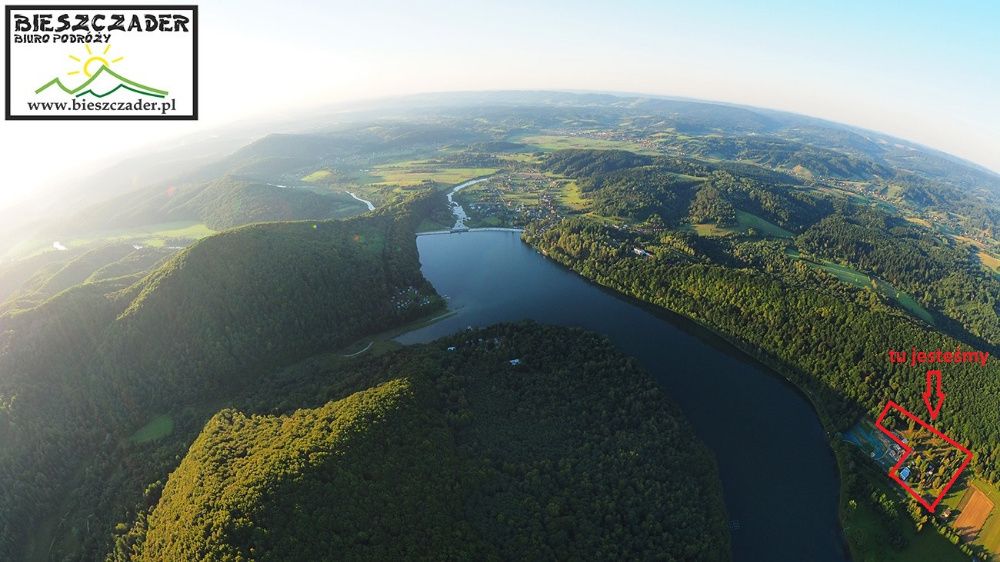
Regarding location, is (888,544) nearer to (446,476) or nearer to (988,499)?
(988,499)

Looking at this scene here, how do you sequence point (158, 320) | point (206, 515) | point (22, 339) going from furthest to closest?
point (158, 320) → point (22, 339) → point (206, 515)

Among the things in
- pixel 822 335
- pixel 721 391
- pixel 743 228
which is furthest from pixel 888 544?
pixel 743 228

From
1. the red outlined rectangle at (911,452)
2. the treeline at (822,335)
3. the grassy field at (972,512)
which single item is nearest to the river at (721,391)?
the treeline at (822,335)

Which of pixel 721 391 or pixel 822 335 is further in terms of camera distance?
pixel 822 335

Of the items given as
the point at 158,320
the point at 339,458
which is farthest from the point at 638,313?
the point at 158,320

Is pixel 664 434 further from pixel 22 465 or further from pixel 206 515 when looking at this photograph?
pixel 22 465

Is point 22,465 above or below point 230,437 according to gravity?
below
